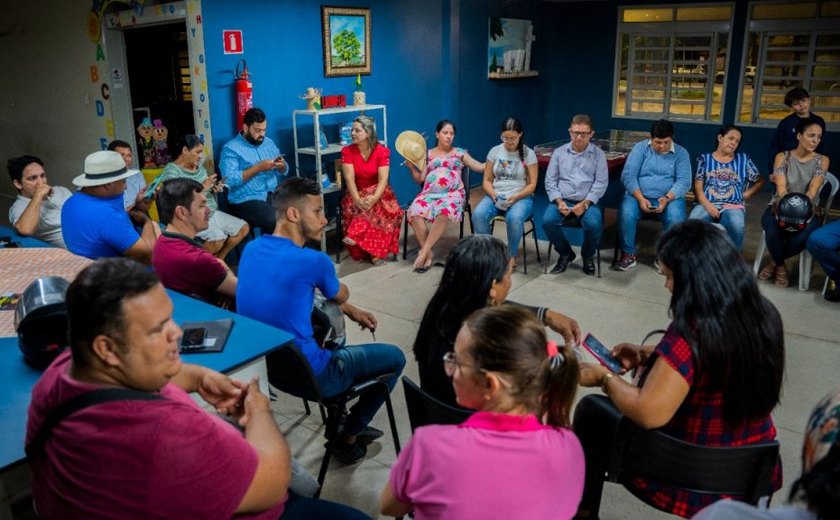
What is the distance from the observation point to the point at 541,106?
923 centimetres

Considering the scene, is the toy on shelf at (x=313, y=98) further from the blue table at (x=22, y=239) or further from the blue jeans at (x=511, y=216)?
the blue table at (x=22, y=239)

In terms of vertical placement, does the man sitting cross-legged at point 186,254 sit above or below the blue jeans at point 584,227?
above

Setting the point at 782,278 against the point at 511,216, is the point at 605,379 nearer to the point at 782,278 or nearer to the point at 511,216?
the point at 511,216

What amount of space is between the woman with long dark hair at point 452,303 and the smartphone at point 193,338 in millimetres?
708

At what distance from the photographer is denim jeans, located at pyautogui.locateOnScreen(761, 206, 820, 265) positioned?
4684mm

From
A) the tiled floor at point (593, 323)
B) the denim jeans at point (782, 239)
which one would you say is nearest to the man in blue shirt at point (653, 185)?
the tiled floor at point (593, 323)

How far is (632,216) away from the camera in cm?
515

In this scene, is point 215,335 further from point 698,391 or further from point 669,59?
point 669,59

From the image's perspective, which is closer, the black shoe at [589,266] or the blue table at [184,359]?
the blue table at [184,359]

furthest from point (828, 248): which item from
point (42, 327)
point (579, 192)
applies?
point (42, 327)

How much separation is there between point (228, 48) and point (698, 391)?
447cm

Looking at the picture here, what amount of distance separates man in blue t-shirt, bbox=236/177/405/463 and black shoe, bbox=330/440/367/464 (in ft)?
0.31

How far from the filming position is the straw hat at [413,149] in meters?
5.57

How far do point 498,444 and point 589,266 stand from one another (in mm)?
4025
